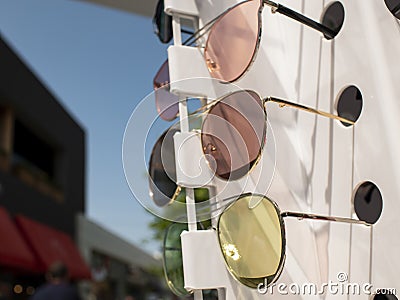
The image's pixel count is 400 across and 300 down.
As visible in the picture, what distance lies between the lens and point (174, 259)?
1.05 metres

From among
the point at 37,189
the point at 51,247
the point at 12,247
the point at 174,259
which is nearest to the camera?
the point at 174,259

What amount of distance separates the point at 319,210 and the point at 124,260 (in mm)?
19125

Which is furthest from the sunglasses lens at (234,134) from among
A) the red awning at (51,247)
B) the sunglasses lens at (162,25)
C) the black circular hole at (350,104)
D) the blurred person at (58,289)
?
the red awning at (51,247)

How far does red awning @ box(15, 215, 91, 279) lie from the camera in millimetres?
9445

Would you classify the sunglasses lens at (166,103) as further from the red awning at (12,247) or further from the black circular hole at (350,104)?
the red awning at (12,247)

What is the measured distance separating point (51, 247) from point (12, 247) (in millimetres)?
2373

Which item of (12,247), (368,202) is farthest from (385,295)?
(12,247)

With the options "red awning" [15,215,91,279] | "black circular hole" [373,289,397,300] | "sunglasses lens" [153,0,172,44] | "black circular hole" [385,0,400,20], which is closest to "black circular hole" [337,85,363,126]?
"black circular hole" [385,0,400,20]

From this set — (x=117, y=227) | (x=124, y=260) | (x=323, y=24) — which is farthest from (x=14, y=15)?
(x=323, y=24)

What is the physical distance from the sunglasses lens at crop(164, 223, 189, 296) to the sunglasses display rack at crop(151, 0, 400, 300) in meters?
0.14

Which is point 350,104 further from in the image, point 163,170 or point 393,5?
point 163,170

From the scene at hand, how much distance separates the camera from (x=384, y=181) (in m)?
0.80

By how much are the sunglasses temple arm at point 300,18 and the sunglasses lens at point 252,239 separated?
25cm

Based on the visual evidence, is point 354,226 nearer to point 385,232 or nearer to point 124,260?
point 385,232
